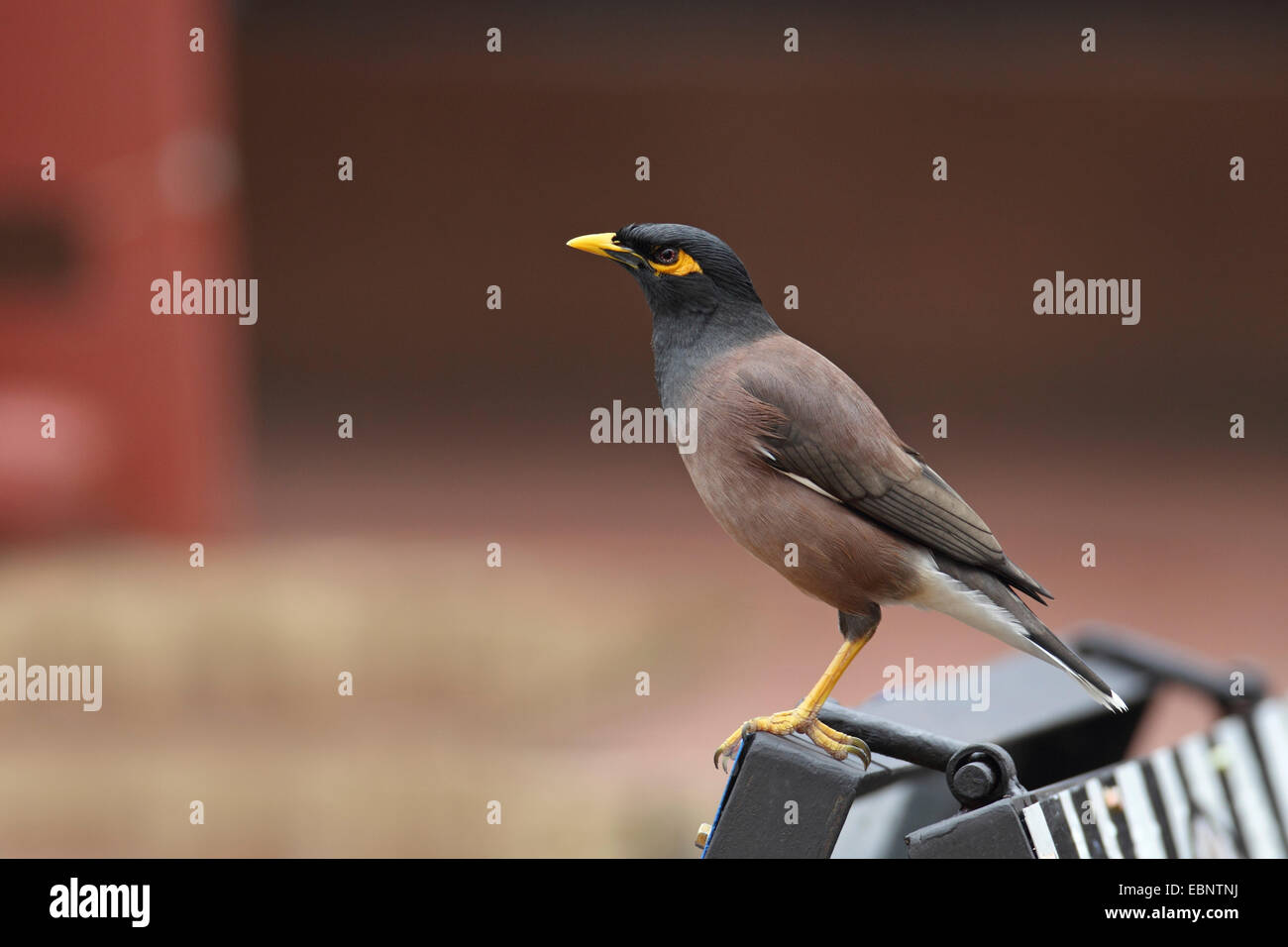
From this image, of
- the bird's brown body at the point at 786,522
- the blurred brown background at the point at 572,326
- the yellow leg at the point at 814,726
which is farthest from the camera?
the blurred brown background at the point at 572,326

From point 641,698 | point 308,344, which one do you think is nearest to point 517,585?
point 641,698

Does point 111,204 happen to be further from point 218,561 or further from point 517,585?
point 517,585

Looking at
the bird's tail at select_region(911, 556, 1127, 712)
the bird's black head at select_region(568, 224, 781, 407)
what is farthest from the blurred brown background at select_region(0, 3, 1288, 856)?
the bird's black head at select_region(568, 224, 781, 407)

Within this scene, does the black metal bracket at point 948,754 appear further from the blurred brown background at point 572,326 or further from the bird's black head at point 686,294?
the blurred brown background at point 572,326

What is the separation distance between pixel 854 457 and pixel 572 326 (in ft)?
32.4

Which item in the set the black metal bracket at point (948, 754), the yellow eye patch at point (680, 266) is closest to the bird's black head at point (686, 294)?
the yellow eye patch at point (680, 266)

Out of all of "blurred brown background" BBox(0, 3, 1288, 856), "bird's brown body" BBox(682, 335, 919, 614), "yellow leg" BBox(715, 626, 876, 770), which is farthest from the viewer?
"blurred brown background" BBox(0, 3, 1288, 856)

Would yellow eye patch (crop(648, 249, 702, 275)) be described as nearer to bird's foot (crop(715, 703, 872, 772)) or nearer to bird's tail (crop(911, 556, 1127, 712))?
bird's tail (crop(911, 556, 1127, 712))

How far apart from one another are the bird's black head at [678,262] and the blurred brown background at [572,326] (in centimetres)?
466

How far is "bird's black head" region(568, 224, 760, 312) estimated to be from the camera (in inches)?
41.4

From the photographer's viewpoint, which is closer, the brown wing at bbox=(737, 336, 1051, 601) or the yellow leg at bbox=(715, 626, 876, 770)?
the brown wing at bbox=(737, 336, 1051, 601)

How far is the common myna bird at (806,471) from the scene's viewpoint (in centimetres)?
108

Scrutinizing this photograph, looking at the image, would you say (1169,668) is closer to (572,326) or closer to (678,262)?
(678,262)

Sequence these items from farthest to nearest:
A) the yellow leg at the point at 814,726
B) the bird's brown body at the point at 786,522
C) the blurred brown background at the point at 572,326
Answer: the blurred brown background at the point at 572,326, the yellow leg at the point at 814,726, the bird's brown body at the point at 786,522
